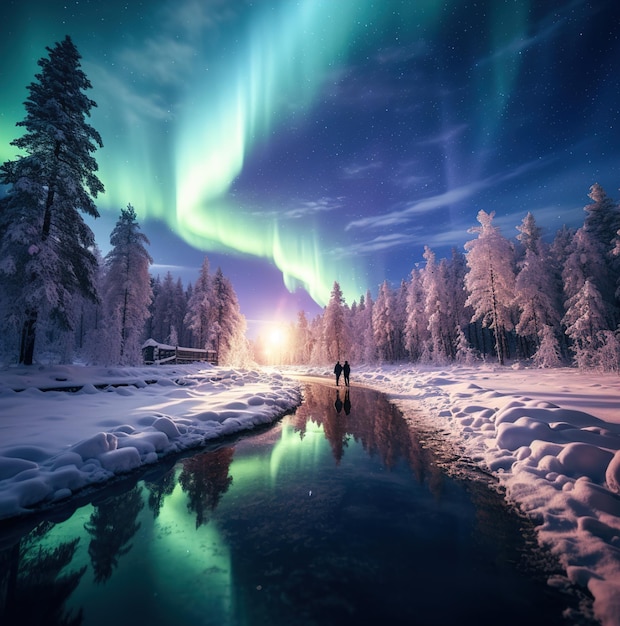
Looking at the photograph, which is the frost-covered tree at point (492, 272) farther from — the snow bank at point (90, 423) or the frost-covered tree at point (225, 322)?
the frost-covered tree at point (225, 322)

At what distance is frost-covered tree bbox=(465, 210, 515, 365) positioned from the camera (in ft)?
84.5

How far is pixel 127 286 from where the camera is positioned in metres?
23.8

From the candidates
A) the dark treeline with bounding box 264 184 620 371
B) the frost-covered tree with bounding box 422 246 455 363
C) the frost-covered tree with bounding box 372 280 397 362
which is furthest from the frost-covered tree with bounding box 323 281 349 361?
the frost-covered tree with bounding box 422 246 455 363

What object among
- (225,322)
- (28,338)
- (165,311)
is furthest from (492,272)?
(165,311)

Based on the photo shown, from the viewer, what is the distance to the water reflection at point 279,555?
2639 millimetres

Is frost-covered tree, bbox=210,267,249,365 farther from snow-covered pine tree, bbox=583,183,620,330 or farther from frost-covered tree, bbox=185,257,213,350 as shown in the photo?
snow-covered pine tree, bbox=583,183,620,330

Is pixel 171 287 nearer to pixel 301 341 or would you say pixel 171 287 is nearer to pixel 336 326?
pixel 336 326

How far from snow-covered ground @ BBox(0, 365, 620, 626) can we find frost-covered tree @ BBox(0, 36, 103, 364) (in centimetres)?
291

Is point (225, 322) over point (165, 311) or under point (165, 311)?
under

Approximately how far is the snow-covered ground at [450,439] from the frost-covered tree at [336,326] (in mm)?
33434

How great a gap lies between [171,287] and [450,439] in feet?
182

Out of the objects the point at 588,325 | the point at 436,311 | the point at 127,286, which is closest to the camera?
the point at 588,325

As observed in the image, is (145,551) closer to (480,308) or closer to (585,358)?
(585,358)

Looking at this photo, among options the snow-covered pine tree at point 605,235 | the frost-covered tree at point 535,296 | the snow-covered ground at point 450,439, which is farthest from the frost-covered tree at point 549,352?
the snow-covered ground at point 450,439
